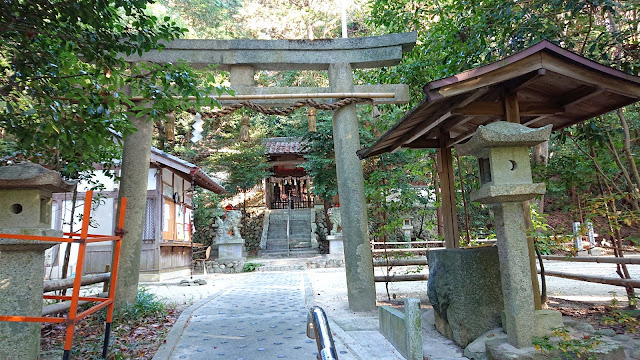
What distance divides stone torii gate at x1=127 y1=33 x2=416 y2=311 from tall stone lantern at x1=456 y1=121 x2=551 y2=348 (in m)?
2.73

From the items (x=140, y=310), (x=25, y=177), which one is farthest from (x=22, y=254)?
(x=140, y=310)

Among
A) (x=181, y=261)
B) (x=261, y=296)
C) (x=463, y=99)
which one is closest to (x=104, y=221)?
(x=181, y=261)

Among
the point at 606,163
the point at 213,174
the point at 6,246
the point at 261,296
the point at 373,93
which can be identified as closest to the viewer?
the point at 6,246

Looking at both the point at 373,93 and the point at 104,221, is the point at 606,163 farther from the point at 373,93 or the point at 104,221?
the point at 104,221

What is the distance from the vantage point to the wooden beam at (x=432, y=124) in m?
4.09

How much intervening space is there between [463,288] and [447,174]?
2383mm

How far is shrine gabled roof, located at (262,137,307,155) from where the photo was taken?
22094 mm

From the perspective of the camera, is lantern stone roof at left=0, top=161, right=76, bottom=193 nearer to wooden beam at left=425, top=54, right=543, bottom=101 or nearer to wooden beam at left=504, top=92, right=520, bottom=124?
wooden beam at left=425, top=54, right=543, bottom=101

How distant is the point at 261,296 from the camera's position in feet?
28.7

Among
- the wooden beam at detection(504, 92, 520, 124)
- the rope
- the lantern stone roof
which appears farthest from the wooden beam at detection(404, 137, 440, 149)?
the lantern stone roof

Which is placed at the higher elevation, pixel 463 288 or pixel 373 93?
pixel 373 93

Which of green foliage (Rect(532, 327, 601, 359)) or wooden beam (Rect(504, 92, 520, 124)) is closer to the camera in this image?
green foliage (Rect(532, 327, 601, 359))

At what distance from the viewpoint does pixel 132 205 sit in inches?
236

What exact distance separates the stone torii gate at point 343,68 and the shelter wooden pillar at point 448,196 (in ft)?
3.91
